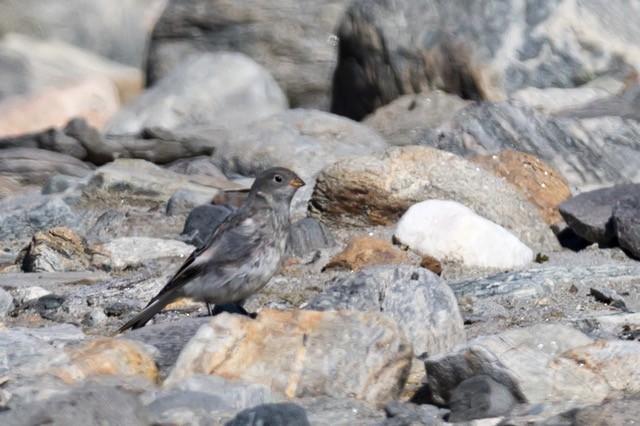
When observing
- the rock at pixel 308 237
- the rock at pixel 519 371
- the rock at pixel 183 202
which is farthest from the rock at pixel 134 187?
the rock at pixel 519 371

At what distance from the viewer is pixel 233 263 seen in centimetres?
697

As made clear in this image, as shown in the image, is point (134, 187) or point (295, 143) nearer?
point (134, 187)

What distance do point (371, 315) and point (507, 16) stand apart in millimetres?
7971

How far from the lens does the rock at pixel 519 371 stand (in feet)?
17.5

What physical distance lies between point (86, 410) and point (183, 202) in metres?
5.53

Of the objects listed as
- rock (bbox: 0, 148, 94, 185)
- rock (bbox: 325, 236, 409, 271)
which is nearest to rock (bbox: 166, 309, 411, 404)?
rock (bbox: 325, 236, 409, 271)

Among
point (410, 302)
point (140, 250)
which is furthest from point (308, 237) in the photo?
point (410, 302)

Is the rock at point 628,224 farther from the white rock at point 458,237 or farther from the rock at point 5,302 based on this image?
the rock at point 5,302

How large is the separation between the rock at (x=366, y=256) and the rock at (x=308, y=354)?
2.55 m

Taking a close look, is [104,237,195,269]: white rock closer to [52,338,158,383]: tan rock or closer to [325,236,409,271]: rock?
[325,236,409,271]: rock

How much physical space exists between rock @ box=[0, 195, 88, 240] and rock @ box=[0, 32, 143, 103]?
650cm

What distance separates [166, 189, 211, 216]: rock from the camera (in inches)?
406

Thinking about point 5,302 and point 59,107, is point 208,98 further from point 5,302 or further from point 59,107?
point 5,302

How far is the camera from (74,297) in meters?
7.77
